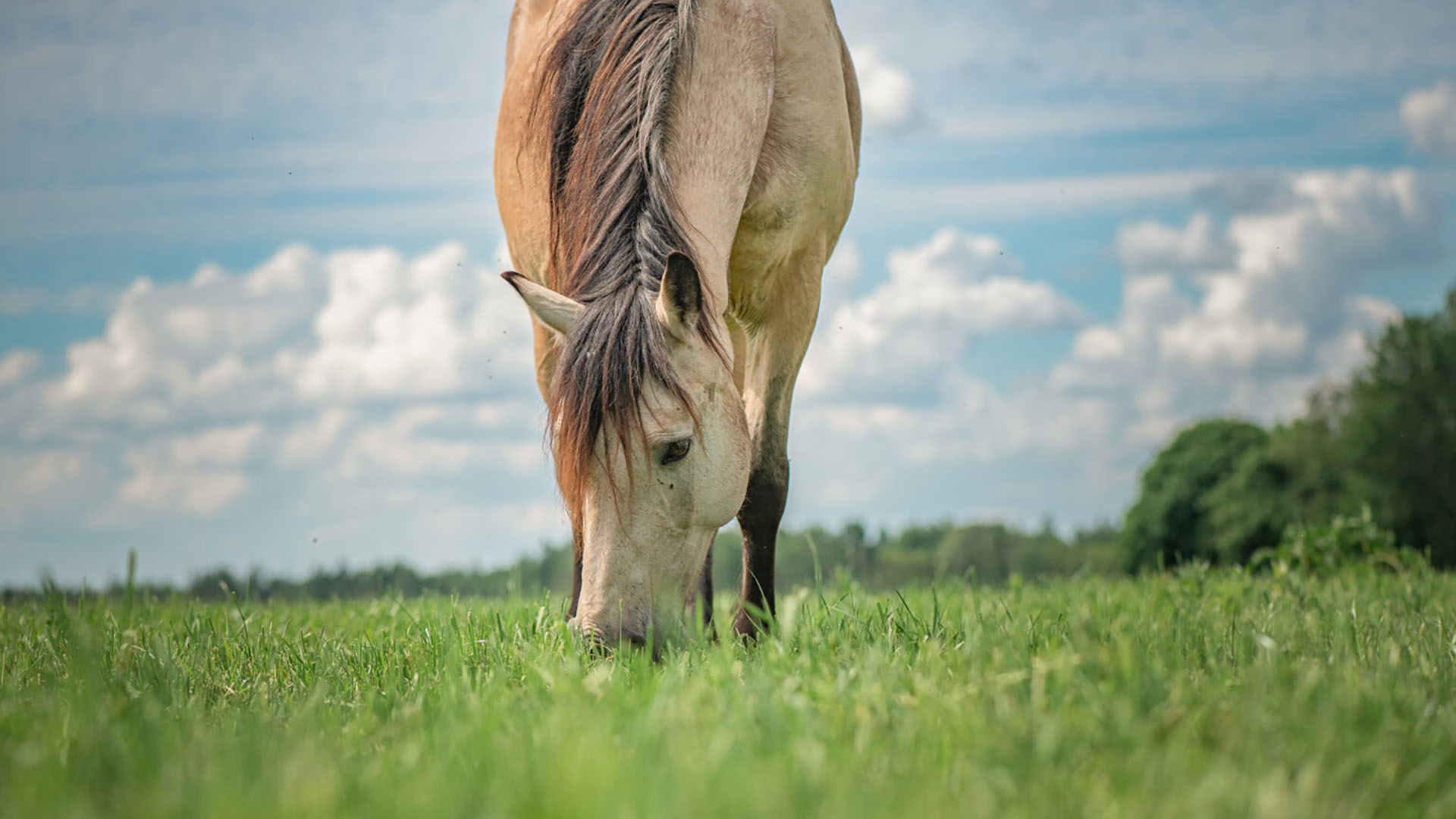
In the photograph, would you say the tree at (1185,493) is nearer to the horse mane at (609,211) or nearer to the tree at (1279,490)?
the tree at (1279,490)

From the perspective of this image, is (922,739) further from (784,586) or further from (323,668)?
(784,586)

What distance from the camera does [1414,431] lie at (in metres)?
26.7

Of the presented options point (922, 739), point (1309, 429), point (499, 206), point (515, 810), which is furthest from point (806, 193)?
→ point (1309, 429)

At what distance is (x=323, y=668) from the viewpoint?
3053 mm

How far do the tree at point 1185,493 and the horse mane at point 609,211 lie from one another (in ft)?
92.0

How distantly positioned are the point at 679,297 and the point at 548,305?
16.4 inches

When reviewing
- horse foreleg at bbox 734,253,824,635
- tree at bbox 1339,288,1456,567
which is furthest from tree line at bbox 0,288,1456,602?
horse foreleg at bbox 734,253,824,635

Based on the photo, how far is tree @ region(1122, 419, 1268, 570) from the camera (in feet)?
96.9

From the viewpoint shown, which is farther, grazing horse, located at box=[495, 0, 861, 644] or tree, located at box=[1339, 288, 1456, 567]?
tree, located at box=[1339, 288, 1456, 567]

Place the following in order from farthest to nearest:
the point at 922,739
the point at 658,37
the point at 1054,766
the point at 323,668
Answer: the point at 658,37 < the point at 323,668 < the point at 922,739 < the point at 1054,766

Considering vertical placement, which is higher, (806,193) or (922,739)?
(806,193)

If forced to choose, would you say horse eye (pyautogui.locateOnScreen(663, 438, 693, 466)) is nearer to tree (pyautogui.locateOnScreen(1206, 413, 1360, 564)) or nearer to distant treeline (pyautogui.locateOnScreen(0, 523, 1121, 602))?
distant treeline (pyautogui.locateOnScreen(0, 523, 1121, 602))

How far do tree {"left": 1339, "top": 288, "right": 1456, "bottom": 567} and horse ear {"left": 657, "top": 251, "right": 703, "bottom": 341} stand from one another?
28.5 metres

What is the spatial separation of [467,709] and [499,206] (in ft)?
11.4
